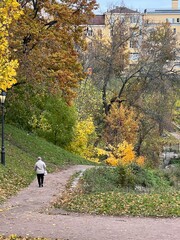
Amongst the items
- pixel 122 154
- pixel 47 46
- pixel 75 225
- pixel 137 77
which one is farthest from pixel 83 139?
pixel 75 225

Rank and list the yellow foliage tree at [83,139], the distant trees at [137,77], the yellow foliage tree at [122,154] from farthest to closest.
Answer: the distant trees at [137,77] < the yellow foliage tree at [83,139] < the yellow foliage tree at [122,154]

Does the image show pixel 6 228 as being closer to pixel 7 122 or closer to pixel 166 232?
pixel 166 232

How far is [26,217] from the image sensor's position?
1172 cm

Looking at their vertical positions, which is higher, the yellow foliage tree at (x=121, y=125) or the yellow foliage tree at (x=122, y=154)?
the yellow foliage tree at (x=121, y=125)

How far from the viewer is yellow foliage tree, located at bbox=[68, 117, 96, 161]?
34.0 meters

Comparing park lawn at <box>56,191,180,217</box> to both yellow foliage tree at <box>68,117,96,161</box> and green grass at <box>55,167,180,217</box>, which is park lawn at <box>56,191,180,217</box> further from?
yellow foliage tree at <box>68,117,96,161</box>

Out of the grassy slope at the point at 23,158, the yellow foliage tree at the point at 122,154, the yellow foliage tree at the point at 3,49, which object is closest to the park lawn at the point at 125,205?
the grassy slope at the point at 23,158

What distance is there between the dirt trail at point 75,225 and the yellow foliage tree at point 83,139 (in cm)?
1973

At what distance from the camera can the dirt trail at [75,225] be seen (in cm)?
1009

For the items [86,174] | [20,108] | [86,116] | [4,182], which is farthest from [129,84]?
[4,182]

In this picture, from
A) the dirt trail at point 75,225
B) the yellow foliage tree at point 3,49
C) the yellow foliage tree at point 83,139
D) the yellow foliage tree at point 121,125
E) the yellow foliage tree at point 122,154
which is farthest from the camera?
the yellow foliage tree at point 121,125

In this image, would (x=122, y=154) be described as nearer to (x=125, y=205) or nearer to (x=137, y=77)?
(x=137, y=77)

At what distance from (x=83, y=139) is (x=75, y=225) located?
77.4 ft

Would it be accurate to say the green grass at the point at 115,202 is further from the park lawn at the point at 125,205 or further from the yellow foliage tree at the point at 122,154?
the yellow foliage tree at the point at 122,154
